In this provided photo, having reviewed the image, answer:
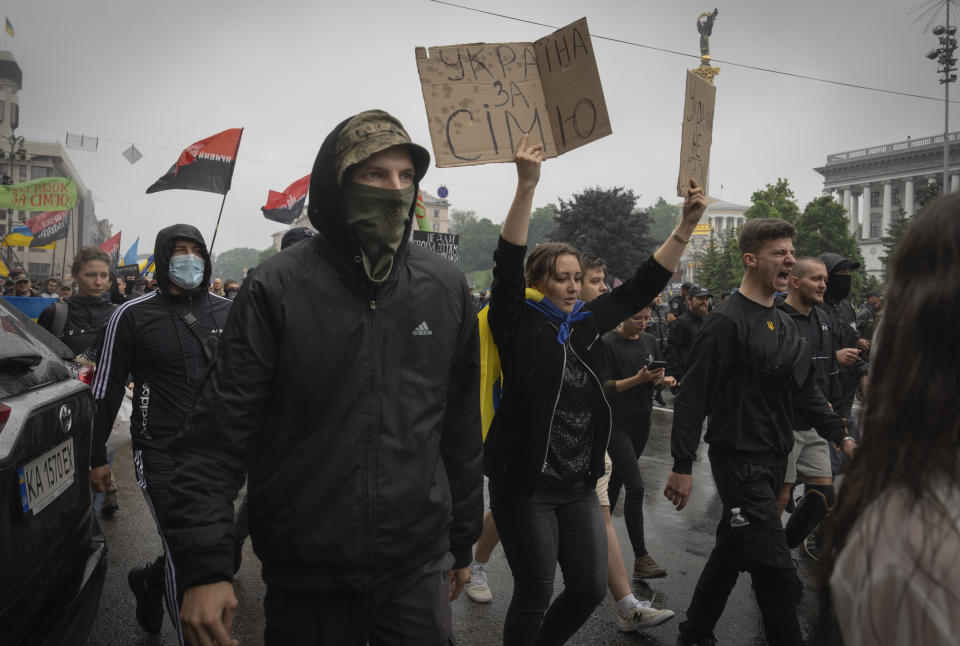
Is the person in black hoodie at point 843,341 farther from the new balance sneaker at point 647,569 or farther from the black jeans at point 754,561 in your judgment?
the black jeans at point 754,561

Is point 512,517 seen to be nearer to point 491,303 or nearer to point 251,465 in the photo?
point 491,303

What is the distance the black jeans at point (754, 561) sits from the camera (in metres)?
3.26

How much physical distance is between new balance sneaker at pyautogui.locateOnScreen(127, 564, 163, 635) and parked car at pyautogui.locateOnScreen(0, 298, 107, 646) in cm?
85

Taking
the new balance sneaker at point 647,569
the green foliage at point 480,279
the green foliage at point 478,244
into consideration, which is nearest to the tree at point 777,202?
the new balance sneaker at point 647,569

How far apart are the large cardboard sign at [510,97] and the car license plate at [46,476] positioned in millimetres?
1729

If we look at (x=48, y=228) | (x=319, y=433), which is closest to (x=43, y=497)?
(x=319, y=433)

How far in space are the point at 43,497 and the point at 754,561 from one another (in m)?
2.89

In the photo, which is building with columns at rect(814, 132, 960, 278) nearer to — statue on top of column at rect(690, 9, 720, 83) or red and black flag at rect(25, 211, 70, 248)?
red and black flag at rect(25, 211, 70, 248)

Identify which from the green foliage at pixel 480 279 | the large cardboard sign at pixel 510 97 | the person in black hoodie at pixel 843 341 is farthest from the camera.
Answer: the green foliage at pixel 480 279

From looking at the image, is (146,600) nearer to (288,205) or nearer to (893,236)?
(288,205)

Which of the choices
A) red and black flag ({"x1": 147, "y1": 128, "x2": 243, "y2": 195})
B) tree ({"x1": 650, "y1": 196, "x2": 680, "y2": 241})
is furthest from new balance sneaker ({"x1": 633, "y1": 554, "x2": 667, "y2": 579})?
tree ({"x1": 650, "y1": 196, "x2": 680, "y2": 241})

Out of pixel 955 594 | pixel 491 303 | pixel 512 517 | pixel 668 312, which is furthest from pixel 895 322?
pixel 668 312

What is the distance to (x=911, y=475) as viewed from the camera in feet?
3.22

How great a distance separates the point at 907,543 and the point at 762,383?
9.03ft
